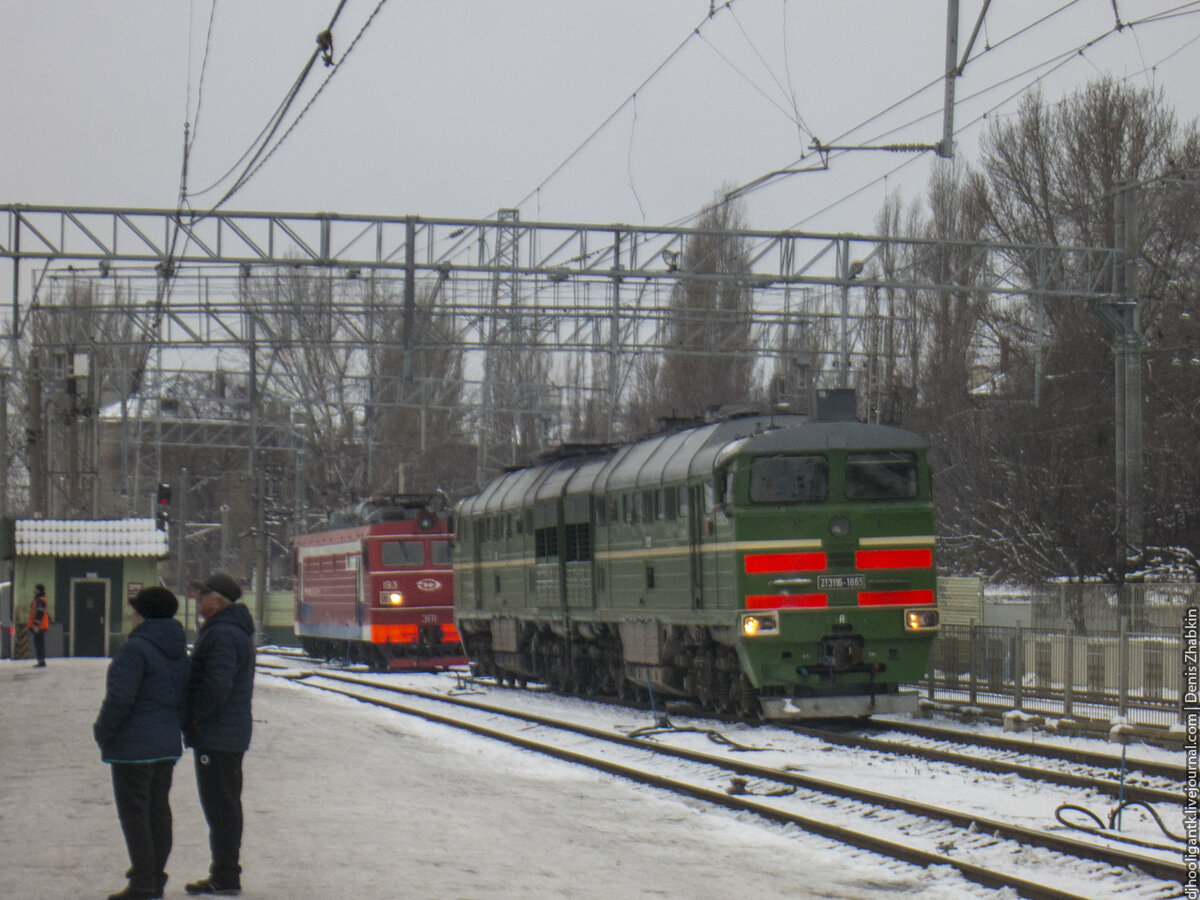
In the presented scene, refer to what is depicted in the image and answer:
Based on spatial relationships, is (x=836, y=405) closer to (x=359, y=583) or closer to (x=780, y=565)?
(x=780, y=565)

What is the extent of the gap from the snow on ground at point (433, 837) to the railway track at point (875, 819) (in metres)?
0.15

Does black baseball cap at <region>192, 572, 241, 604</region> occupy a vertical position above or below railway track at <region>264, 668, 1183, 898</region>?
above

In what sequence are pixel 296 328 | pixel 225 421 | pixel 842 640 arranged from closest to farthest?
pixel 842 640 < pixel 225 421 < pixel 296 328

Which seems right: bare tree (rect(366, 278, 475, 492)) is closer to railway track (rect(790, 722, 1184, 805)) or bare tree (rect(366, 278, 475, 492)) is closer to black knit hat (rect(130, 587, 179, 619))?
railway track (rect(790, 722, 1184, 805))

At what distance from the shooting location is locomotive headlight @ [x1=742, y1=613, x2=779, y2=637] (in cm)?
1808

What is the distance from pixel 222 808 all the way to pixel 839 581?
1049 cm

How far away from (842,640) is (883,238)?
1542cm

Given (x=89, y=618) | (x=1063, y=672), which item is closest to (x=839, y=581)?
(x=1063, y=672)

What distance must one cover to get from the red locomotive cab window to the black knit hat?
26.2m

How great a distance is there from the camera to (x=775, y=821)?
1189cm

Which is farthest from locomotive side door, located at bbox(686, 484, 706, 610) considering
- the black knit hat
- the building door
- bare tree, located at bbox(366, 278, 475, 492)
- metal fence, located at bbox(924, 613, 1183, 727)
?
bare tree, located at bbox(366, 278, 475, 492)

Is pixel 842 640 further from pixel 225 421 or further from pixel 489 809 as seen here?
pixel 225 421

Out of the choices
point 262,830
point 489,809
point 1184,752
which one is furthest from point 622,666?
point 262,830

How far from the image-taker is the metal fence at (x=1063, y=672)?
18.5m
